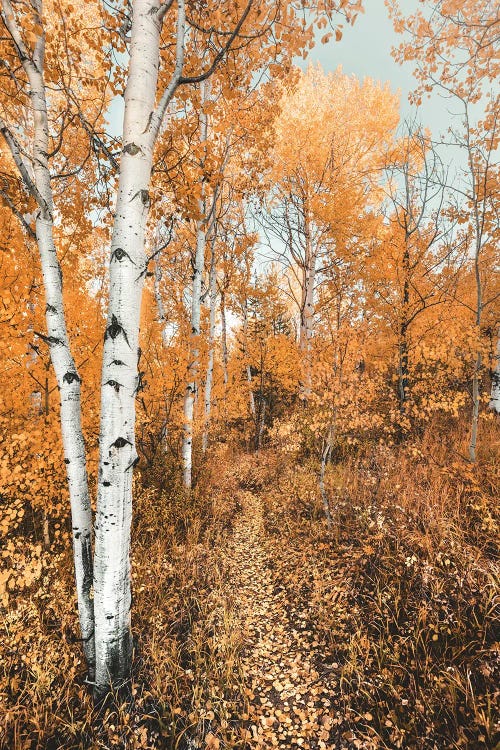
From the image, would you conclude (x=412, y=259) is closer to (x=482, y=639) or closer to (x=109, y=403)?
(x=482, y=639)

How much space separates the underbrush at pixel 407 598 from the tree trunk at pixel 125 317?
2338mm

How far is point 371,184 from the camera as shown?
958 cm

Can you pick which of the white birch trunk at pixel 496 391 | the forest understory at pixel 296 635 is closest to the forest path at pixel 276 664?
the forest understory at pixel 296 635

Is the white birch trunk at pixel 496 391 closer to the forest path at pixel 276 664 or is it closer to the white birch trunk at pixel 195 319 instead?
the forest path at pixel 276 664

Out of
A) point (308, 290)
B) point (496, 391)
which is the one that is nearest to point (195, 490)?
point (308, 290)

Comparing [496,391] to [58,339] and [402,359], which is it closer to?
[402,359]

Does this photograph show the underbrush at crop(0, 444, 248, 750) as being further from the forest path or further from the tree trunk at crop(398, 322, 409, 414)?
the tree trunk at crop(398, 322, 409, 414)

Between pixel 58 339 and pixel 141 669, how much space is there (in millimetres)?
2969

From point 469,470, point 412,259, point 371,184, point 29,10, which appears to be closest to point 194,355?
point 29,10

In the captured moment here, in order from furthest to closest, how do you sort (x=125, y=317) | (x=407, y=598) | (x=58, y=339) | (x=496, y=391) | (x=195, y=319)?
1. (x=496, y=391)
2. (x=195, y=319)
3. (x=407, y=598)
4. (x=58, y=339)
5. (x=125, y=317)

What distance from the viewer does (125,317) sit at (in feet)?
6.55

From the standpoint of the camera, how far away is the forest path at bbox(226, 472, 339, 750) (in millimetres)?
2441

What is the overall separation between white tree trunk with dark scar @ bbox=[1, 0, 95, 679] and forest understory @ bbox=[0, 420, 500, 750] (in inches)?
32.6

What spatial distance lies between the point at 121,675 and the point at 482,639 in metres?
3.05
